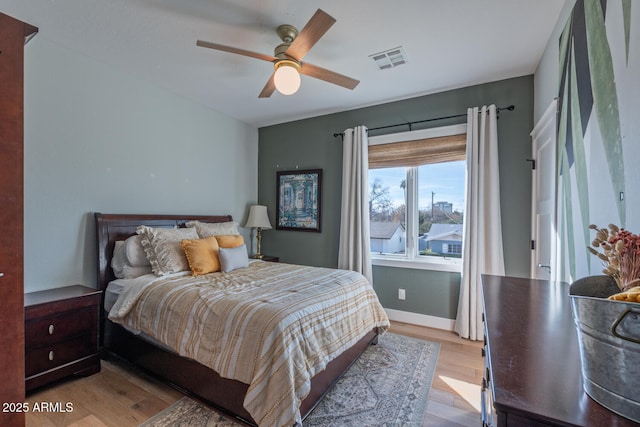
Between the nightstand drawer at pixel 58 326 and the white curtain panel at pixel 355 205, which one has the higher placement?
the white curtain panel at pixel 355 205

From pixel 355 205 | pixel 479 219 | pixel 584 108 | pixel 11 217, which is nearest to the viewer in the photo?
pixel 11 217

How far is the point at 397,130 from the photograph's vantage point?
3576 mm

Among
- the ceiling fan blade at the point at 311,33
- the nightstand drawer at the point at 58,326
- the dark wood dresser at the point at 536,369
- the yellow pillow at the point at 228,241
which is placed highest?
the ceiling fan blade at the point at 311,33

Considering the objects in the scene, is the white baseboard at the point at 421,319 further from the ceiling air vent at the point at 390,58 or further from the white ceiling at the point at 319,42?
the ceiling air vent at the point at 390,58

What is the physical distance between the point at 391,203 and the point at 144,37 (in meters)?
3.00

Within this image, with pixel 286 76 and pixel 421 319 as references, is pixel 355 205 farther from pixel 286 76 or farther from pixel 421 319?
pixel 286 76

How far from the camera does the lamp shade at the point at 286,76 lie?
213 cm

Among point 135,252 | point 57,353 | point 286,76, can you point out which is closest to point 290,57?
point 286,76

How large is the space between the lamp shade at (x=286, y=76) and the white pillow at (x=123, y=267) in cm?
207

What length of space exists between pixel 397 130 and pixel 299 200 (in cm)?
164

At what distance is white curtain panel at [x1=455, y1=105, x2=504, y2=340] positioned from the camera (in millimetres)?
2961

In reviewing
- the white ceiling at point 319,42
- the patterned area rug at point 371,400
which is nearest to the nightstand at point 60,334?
the patterned area rug at point 371,400

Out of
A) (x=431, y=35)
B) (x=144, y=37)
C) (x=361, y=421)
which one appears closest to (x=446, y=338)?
(x=361, y=421)

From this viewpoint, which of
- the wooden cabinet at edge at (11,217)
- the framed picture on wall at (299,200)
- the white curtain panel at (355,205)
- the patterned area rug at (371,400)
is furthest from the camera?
the framed picture on wall at (299,200)
